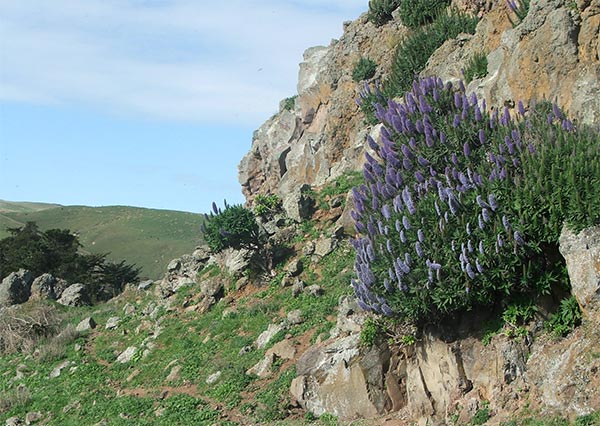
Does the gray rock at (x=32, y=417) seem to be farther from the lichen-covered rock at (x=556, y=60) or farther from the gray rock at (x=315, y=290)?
the lichen-covered rock at (x=556, y=60)

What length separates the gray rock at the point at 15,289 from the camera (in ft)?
101

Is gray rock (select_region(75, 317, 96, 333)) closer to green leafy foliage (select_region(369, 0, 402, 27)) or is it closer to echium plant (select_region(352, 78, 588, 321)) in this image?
echium plant (select_region(352, 78, 588, 321))

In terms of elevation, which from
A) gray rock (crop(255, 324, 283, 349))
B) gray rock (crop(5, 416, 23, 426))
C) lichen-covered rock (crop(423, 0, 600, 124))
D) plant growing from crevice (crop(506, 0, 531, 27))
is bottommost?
gray rock (crop(5, 416, 23, 426))

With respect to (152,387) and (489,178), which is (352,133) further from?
(489,178)

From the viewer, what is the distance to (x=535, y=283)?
1144 cm

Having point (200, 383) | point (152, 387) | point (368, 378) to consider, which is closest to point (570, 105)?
point (368, 378)

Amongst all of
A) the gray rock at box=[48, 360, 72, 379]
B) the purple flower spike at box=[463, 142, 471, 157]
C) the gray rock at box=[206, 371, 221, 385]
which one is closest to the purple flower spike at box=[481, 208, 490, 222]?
the purple flower spike at box=[463, 142, 471, 157]

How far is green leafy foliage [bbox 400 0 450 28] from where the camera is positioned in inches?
1102

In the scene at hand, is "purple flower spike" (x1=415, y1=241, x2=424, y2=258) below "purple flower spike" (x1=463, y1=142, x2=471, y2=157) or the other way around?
below

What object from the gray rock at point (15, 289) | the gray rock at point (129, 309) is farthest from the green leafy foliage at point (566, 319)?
the gray rock at point (15, 289)

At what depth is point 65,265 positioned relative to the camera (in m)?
36.0

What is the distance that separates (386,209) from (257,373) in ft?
17.1

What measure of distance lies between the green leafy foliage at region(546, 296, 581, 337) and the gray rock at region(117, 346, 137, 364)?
41.2 ft

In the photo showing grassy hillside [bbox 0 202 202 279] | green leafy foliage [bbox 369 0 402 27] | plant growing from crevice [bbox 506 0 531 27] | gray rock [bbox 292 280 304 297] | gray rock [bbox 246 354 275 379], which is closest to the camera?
gray rock [bbox 246 354 275 379]
